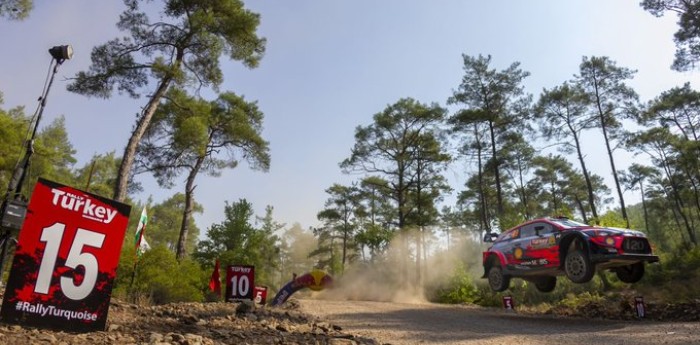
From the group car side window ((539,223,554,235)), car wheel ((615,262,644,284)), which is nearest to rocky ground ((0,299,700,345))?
car side window ((539,223,554,235))

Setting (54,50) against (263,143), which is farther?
(263,143)

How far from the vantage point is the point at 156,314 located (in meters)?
6.94

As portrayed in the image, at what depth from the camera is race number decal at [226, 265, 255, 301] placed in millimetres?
10658

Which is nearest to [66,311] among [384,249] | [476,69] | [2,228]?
[2,228]

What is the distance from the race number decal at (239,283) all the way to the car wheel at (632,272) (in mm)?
9489

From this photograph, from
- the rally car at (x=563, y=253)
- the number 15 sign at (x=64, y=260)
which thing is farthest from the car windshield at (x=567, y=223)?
the number 15 sign at (x=64, y=260)

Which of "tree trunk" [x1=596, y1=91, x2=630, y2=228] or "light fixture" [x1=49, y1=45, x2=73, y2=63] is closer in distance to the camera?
"light fixture" [x1=49, y1=45, x2=73, y2=63]

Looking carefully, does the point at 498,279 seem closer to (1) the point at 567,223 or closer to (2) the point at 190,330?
(1) the point at 567,223

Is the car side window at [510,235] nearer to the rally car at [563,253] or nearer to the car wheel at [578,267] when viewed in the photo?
the rally car at [563,253]

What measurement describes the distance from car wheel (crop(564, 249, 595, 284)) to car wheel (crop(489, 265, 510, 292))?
2170 millimetres

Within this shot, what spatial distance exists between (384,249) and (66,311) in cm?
2423

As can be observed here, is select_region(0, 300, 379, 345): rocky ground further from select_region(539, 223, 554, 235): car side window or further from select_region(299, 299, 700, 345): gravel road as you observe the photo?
select_region(539, 223, 554, 235): car side window

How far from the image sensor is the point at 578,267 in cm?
919

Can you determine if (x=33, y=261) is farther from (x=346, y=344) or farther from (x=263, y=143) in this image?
(x=263, y=143)
